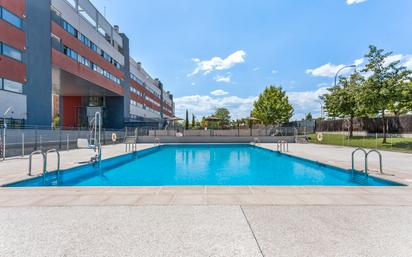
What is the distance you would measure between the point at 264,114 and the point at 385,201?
39.7 metres

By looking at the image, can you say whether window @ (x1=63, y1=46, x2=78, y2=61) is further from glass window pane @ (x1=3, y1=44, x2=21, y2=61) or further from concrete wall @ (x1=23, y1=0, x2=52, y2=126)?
glass window pane @ (x1=3, y1=44, x2=21, y2=61)

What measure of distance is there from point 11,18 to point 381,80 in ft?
92.6

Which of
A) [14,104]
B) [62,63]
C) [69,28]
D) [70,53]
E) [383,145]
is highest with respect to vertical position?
[69,28]

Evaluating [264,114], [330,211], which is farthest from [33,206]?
[264,114]

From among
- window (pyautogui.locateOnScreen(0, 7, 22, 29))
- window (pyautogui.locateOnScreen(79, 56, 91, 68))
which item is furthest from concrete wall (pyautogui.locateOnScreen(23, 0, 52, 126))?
window (pyautogui.locateOnScreen(79, 56, 91, 68))

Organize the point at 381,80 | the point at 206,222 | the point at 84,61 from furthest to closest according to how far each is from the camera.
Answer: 1. the point at 84,61
2. the point at 381,80
3. the point at 206,222

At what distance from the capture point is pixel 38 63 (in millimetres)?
19469

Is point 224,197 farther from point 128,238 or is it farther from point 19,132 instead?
point 19,132

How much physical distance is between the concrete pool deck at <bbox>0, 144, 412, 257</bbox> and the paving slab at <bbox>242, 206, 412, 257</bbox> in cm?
1

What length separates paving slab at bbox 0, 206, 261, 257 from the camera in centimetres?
262

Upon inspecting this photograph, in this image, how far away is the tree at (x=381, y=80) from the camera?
17.0m

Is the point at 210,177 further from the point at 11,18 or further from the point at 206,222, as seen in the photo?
the point at 11,18

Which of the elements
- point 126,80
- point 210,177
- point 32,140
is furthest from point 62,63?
point 210,177

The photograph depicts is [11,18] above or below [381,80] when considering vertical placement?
above
